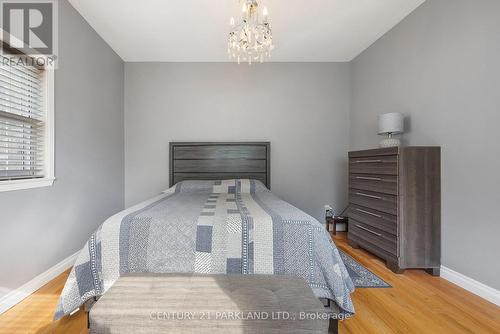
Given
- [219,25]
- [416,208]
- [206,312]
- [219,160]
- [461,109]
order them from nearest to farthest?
[206,312], [461,109], [416,208], [219,25], [219,160]

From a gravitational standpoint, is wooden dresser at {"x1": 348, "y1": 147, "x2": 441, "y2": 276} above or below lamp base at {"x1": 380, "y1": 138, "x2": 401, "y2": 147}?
below

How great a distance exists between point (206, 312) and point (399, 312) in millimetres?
1295

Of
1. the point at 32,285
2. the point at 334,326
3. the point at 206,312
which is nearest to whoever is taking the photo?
the point at 206,312

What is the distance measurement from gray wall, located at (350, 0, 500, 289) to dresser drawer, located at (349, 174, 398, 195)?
374mm

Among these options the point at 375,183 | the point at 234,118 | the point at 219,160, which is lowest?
the point at 375,183

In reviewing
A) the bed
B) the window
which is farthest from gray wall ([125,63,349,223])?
the bed

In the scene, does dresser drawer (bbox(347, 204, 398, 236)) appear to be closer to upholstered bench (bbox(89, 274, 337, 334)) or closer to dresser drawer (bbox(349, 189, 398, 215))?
dresser drawer (bbox(349, 189, 398, 215))

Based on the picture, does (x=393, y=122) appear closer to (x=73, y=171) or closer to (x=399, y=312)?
(x=399, y=312)

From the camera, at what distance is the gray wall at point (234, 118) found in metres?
3.44

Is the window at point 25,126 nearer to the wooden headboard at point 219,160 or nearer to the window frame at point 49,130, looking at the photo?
the window frame at point 49,130

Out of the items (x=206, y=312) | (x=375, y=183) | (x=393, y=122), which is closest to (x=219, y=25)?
(x=393, y=122)

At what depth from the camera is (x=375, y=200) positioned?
2.38 metres

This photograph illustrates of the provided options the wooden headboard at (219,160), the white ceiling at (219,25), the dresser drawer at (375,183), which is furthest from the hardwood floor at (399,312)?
the white ceiling at (219,25)

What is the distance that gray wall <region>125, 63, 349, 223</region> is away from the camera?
136 inches
